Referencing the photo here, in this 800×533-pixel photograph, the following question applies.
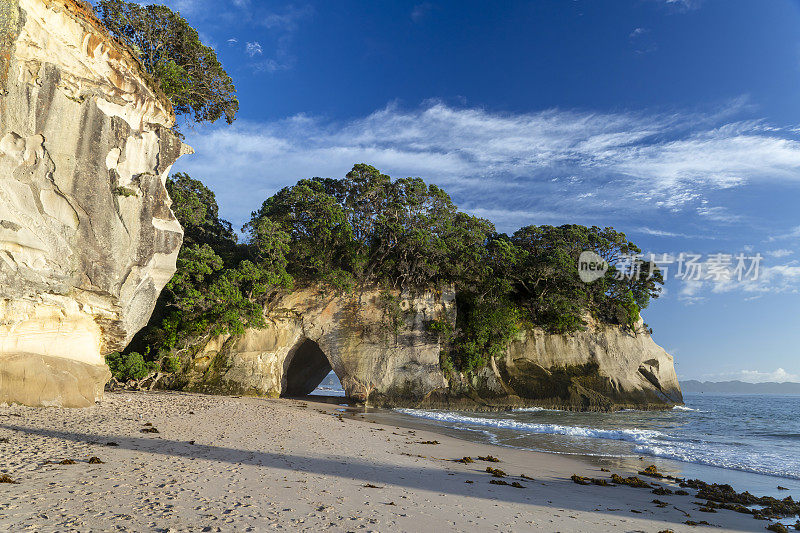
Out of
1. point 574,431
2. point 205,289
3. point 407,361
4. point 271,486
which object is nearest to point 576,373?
point 407,361

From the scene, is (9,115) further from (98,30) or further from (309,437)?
(309,437)

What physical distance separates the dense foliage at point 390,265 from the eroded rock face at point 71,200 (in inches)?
233

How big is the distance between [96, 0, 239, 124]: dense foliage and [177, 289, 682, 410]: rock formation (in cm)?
1098

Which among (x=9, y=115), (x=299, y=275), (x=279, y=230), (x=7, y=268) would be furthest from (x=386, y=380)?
(x=9, y=115)

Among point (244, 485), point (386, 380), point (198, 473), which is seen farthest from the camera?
point (386, 380)

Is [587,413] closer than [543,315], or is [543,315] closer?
[587,413]

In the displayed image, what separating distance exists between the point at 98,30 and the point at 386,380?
20.3 meters

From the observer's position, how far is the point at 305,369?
31.7 m

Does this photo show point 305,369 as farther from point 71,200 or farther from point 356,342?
point 71,200

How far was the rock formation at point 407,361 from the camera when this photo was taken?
23.0 meters

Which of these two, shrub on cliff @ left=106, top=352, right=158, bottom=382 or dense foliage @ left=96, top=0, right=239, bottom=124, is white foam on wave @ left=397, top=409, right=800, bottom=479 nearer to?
shrub on cliff @ left=106, top=352, right=158, bottom=382

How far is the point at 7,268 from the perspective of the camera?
36.5ft

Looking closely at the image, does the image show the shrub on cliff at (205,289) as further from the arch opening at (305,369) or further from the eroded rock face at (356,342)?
the arch opening at (305,369)

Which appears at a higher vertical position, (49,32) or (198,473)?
(49,32)
